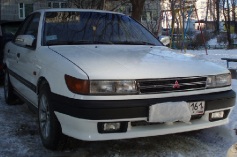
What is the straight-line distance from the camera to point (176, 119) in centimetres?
315

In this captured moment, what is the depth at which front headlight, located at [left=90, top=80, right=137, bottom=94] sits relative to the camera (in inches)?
118

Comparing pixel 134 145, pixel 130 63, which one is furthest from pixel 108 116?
pixel 134 145

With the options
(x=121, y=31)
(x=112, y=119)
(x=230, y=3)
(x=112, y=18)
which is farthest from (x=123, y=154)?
(x=230, y=3)

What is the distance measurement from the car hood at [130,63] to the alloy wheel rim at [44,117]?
0.54 metres

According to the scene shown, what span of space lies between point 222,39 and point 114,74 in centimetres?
3292

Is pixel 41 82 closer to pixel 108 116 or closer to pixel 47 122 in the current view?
pixel 47 122

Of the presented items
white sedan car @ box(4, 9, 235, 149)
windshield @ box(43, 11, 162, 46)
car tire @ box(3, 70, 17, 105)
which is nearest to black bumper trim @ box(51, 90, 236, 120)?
white sedan car @ box(4, 9, 235, 149)

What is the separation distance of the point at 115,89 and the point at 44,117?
1049 millimetres

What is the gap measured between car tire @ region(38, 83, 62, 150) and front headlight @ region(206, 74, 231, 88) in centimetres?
152

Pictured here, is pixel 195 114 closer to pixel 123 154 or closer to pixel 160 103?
pixel 160 103

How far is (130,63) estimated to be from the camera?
3.31 m

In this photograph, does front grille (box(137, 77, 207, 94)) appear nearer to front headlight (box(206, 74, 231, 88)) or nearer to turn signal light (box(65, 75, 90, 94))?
front headlight (box(206, 74, 231, 88))

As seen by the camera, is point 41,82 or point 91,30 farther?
point 91,30

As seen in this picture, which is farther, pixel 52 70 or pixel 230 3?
pixel 230 3
